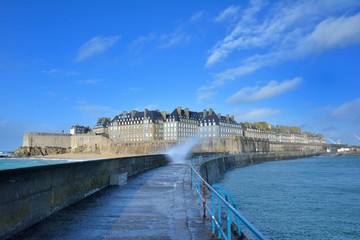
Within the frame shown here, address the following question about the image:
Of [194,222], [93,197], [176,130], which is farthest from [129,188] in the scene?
A: [176,130]

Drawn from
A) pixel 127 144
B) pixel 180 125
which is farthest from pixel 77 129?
pixel 180 125

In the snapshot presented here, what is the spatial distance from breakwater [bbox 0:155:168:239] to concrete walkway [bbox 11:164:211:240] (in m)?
0.20

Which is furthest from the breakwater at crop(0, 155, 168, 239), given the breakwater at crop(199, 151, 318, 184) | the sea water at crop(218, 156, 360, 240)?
the breakwater at crop(199, 151, 318, 184)

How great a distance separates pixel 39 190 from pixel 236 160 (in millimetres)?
54379

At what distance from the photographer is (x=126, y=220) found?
655 cm

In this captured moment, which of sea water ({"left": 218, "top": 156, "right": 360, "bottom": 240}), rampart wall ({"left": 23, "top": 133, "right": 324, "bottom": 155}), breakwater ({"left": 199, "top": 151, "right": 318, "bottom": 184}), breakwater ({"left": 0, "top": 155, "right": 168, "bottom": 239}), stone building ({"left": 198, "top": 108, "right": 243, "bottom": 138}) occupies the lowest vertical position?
sea water ({"left": 218, "top": 156, "right": 360, "bottom": 240})

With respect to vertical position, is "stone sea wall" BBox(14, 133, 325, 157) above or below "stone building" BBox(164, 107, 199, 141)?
below

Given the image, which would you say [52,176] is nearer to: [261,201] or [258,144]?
[261,201]

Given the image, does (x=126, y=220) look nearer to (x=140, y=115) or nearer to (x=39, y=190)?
(x=39, y=190)

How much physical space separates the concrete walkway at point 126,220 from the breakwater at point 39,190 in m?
0.20

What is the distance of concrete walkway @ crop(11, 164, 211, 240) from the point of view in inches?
213

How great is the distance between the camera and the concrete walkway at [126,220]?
542 centimetres

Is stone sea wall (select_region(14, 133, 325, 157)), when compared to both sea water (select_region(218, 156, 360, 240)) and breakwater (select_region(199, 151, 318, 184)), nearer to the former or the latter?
breakwater (select_region(199, 151, 318, 184))

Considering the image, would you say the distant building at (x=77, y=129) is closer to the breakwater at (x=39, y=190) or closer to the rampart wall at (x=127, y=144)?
the rampart wall at (x=127, y=144)
